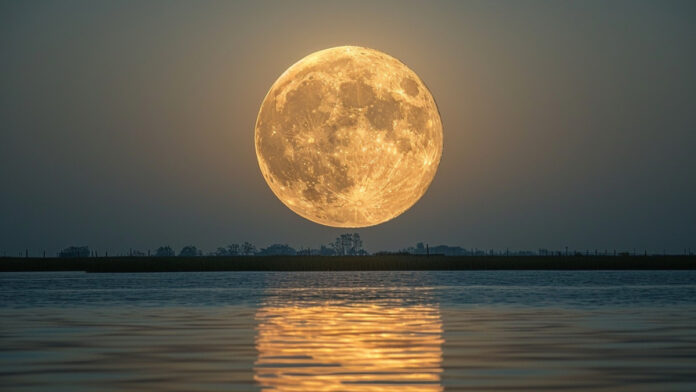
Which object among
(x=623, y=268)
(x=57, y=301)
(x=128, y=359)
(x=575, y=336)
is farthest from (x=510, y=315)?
(x=623, y=268)

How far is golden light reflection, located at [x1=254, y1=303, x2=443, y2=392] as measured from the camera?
22906 mm

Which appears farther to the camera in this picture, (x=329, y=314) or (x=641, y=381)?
(x=329, y=314)

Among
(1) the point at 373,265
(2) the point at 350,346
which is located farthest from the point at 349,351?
→ (1) the point at 373,265

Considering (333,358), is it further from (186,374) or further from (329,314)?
(329,314)

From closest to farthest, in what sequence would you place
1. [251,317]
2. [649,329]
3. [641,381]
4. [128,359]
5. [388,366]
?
[641,381], [388,366], [128,359], [649,329], [251,317]

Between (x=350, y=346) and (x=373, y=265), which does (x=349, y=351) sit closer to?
(x=350, y=346)

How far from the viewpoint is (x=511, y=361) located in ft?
87.7

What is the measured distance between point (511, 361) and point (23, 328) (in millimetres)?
19597

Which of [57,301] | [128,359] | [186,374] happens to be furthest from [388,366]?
[57,301]

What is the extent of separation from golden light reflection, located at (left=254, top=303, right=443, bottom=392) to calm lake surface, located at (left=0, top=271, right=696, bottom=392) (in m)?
0.05

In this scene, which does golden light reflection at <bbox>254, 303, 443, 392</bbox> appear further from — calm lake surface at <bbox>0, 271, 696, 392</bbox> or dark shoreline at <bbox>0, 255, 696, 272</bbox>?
dark shoreline at <bbox>0, 255, 696, 272</bbox>

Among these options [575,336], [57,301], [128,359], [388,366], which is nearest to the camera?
[388,366]

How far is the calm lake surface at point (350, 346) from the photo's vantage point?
2306 cm

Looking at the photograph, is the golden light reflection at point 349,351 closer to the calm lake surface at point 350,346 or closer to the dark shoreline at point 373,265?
the calm lake surface at point 350,346
